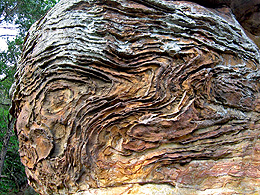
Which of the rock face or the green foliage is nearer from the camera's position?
the rock face

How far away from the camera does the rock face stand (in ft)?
10.3

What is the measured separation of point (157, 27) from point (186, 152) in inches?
80.4

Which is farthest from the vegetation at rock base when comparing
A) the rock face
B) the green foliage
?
the rock face

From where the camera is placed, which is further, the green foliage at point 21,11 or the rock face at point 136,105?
the green foliage at point 21,11

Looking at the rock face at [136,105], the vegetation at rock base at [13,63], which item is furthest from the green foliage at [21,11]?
the rock face at [136,105]

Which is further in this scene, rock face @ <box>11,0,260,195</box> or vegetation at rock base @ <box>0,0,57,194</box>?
vegetation at rock base @ <box>0,0,57,194</box>

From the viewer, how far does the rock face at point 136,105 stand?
3.15 m

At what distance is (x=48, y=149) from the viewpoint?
3.30 meters

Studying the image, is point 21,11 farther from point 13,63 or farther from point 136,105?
point 136,105

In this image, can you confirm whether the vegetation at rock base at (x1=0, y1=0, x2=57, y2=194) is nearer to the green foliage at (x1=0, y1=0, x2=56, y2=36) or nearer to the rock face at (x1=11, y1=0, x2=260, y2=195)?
the green foliage at (x1=0, y1=0, x2=56, y2=36)

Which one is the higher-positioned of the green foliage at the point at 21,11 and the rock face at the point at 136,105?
the green foliage at the point at 21,11

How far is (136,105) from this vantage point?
3311 millimetres

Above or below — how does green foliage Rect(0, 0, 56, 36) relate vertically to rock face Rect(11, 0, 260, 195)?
above

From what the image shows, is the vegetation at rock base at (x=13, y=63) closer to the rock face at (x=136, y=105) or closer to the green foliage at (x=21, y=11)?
the green foliage at (x=21, y=11)
